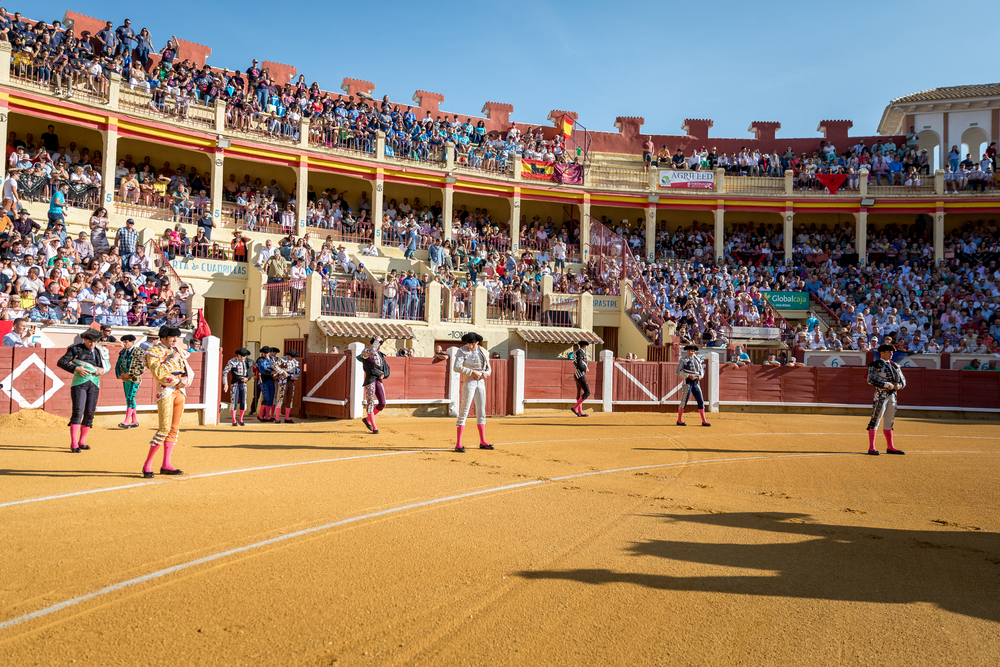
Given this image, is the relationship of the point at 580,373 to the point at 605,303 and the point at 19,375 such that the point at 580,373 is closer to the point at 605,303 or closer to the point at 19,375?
the point at 605,303

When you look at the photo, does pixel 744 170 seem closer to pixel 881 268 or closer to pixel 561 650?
pixel 881 268

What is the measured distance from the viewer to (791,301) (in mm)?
27172

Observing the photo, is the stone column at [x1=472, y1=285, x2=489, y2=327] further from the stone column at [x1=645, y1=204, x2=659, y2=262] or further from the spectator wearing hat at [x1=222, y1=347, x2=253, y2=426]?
the stone column at [x1=645, y1=204, x2=659, y2=262]

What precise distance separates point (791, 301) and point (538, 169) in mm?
11320

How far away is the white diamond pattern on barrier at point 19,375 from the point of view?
1188 cm

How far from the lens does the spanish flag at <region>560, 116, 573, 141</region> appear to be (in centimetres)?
3431

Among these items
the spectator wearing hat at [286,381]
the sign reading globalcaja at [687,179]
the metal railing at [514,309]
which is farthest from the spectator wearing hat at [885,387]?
the sign reading globalcaja at [687,179]

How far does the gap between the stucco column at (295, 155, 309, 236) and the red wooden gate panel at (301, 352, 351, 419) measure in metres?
10.5

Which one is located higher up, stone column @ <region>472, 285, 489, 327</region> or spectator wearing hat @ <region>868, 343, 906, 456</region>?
stone column @ <region>472, 285, 489, 327</region>

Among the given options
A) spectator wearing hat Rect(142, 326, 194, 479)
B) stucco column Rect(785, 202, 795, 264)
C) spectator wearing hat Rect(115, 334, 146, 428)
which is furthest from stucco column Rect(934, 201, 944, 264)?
spectator wearing hat Rect(142, 326, 194, 479)

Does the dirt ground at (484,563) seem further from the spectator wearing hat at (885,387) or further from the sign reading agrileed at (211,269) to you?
the sign reading agrileed at (211,269)

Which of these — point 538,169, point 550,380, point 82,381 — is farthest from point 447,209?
point 82,381

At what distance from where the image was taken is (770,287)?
92.7ft

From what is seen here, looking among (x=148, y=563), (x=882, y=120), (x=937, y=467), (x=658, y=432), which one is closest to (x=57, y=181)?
(x=658, y=432)
